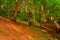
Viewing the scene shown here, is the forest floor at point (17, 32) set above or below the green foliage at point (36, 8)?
below

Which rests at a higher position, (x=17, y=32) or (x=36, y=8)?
(x=36, y=8)

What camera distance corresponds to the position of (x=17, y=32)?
13320 mm

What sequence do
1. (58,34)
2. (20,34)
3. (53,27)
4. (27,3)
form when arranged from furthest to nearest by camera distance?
1. (53,27)
2. (58,34)
3. (27,3)
4. (20,34)

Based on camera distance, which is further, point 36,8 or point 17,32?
point 36,8

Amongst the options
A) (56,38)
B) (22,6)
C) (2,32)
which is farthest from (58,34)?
(2,32)

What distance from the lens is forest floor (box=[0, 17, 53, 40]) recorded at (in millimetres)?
12336

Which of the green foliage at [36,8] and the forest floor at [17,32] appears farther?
the green foliage at [36,8]

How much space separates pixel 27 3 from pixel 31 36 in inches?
99.2

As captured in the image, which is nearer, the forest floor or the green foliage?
the forest floor

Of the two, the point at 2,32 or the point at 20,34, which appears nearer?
the point at 2,32

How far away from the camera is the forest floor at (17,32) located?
1234cm

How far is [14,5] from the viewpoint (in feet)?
51.6

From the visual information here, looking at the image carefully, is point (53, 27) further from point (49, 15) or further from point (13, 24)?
point (13, 24)

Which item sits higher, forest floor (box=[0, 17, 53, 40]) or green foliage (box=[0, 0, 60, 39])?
green foliage (box=[0, 0, 60, 39])
